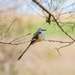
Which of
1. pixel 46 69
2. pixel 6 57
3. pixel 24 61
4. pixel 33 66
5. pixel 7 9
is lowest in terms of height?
pixel 46 69

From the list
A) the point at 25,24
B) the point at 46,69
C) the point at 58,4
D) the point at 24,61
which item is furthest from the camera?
the point at 46,69

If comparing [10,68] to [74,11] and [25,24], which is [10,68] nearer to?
[25,24]

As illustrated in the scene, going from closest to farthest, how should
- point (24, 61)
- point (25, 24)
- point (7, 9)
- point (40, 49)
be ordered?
point (7, 9) → point (25, 24) → point (24, 61) → point (40, 49)

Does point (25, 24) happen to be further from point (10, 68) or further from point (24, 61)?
point (10, 68)

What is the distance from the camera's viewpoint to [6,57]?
2.36 meters

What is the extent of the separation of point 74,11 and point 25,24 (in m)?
1.59

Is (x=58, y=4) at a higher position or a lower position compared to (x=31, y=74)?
higher

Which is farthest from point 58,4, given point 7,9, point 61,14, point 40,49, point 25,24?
point 40,49

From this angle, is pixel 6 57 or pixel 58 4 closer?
pixel 58 4

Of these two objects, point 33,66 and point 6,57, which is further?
point 33,66

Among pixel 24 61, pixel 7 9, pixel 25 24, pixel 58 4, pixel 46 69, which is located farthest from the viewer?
pixel 46 69

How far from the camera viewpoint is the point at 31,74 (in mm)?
2670

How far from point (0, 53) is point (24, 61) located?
0.51 metres

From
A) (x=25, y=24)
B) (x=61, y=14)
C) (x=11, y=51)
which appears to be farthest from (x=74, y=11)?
(x=11, y=51)
